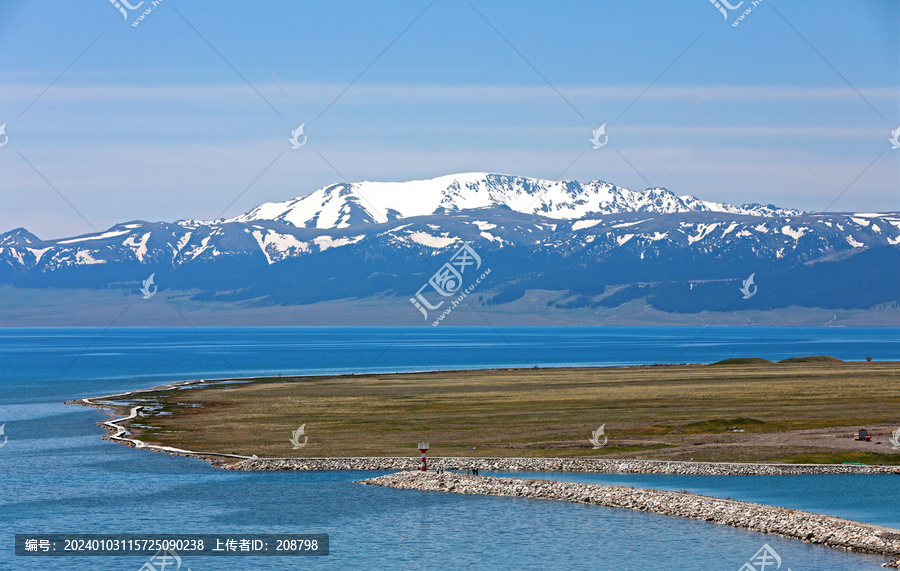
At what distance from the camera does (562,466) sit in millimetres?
63094

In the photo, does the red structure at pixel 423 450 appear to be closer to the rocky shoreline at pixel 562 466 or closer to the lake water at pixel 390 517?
the rocky shoreline at pixel 562 466

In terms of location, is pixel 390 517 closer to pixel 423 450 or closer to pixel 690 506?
pixel 423 450

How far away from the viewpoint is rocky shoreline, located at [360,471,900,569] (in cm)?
4294

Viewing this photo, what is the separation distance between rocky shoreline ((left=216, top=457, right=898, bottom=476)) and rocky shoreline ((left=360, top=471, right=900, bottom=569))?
449cm

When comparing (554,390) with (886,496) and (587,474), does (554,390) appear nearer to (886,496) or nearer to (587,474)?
(587,474)

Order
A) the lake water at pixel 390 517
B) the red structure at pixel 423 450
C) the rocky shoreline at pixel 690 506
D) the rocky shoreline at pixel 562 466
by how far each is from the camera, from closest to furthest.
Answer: the lake water at pixel 390 517 < the rocky shoreline at pixel 690 506 < the red structure at pixel 423 450 < the rocky shoreline at pixel 562 466

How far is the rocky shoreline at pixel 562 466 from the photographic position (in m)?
60.7

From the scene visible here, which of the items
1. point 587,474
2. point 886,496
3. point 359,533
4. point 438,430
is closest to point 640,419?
point 438,430

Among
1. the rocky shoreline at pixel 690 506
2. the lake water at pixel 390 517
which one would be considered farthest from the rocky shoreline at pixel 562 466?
the rocky shoreline at pixel 690 506

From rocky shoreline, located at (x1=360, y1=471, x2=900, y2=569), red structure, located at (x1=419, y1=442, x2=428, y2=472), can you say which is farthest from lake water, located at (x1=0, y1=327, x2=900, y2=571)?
red structure, located at (x1=419, y1=442, x2=428, y2=472)

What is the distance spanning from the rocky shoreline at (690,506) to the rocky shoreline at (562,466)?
4.49m

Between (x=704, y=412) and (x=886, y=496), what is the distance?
34236 mm

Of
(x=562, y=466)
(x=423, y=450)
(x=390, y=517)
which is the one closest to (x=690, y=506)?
(x=562, y=466)

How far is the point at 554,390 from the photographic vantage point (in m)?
119
